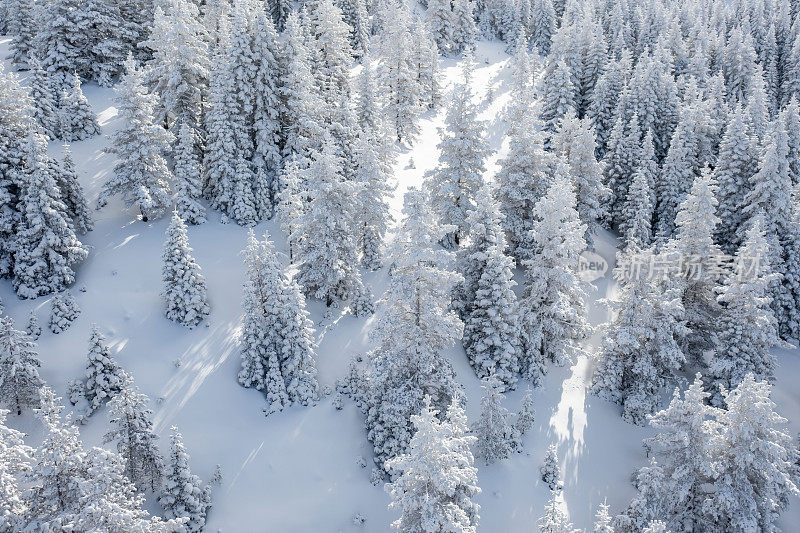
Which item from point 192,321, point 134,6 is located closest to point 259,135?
point 192,321

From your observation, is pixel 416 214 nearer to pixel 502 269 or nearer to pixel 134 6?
pixel 502 269

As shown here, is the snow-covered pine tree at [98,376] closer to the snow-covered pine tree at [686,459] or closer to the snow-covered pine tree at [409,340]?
the snow-covered pine tree at [409,340]

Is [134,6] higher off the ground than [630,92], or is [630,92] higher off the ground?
[134,6]

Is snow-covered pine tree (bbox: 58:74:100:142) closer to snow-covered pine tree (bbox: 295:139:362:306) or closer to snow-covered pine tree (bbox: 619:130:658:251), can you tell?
snow-covered pine tree (bbox: 295:139:362:306)

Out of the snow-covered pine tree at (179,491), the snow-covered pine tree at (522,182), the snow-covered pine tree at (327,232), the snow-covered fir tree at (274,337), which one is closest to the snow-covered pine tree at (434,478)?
the snow-covered pine tree at (179,491)

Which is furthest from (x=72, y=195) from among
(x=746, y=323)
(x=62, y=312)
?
(x=746, y=323)

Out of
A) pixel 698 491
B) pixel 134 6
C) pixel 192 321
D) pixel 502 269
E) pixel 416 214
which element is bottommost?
pixel 698 491

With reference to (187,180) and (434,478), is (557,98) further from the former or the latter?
(434,478)
